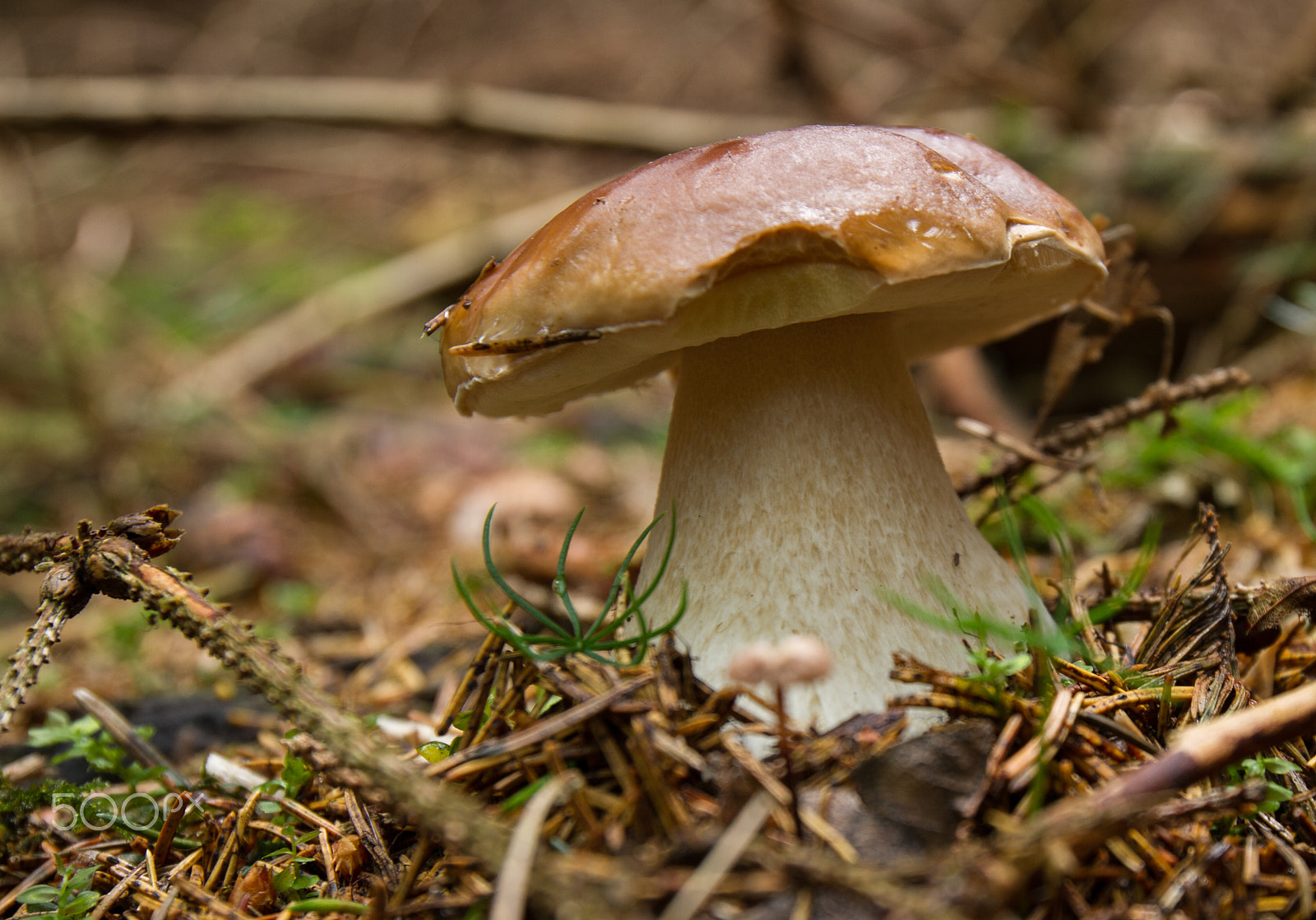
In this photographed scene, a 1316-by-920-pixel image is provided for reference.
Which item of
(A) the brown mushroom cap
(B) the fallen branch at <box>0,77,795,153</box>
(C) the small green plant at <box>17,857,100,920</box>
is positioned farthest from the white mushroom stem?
(B) the fallen branch at <box>0,77,795,153</box>

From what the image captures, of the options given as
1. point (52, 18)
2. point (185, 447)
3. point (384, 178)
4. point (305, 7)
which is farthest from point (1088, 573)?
point (52, 18)

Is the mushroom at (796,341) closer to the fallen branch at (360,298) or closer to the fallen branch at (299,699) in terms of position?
the fallen branch at (299,699)

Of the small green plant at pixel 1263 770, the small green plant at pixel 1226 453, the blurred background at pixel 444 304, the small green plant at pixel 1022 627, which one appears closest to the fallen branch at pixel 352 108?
the blurred background at pixel 444 304

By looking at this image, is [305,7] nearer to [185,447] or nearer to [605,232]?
[185,447]

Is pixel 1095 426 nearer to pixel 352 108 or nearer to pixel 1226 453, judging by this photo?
pixel 1226 453

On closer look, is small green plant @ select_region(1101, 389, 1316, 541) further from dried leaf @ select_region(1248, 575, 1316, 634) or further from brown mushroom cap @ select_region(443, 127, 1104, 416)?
brown mushroom cap @ select_region(443, 127, 1104, 416)

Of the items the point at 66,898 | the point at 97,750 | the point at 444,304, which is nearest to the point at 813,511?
the point at 66,898
